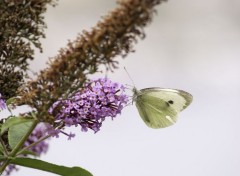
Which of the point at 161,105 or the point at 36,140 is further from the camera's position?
the point at 161,105

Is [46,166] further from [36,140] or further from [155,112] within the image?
[155,112]

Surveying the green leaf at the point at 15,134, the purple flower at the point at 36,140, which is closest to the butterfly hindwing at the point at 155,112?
the purple flower at the point at 36,140

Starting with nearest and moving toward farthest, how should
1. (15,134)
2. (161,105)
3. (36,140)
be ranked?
1. (15,134)
2. (36,140)
3. (161,105)

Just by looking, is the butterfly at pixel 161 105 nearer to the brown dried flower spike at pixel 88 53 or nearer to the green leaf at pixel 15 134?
the green leaf at pixel 15 134

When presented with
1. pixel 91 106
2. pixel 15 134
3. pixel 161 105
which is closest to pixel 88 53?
pixel 91 106

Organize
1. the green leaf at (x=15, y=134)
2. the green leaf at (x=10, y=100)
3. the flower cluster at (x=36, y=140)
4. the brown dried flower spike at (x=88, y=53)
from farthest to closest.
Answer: the flower cluster at (x=36, y=140)
the green leaf at (x=15, y=134)
the green leaf at (x=10, y=100)
the brown dried flower spike at (x=88, y=53)

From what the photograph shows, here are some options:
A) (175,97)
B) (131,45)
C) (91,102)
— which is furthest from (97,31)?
(175,97)

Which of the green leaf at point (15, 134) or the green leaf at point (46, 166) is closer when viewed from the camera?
the green leaf at point (46, 166)
